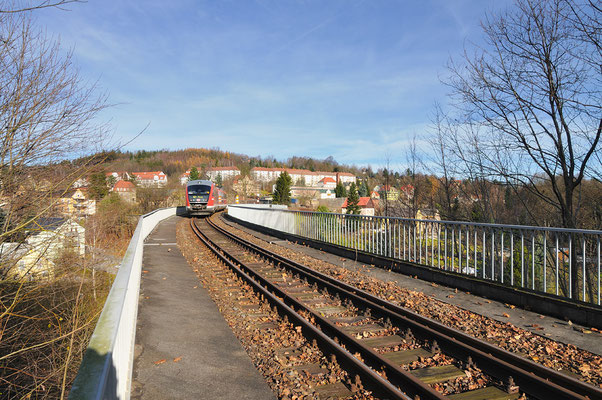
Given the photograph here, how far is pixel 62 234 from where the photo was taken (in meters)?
6.99

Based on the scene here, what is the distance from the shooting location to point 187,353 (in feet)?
18.2

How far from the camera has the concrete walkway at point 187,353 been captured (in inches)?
174

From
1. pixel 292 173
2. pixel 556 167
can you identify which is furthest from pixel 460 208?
pixel 292 173

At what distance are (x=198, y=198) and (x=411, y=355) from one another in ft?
108

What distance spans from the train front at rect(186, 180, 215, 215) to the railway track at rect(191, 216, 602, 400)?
29.0m

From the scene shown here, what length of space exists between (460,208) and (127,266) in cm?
1775

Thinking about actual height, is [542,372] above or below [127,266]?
below

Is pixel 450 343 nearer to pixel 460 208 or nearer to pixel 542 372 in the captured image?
pixel 542 372

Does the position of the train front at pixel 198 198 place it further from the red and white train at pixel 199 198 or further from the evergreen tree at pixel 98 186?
the evergreen tree at pixel 98 186

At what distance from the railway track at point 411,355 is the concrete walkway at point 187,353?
115 centimetres

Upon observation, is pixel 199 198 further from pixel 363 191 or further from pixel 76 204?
pixel 363 191

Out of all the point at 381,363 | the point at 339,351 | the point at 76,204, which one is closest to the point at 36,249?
the point at 76,204

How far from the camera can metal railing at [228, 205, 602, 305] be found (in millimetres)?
7195

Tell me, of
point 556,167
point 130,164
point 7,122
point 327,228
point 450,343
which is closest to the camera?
point 450,343
